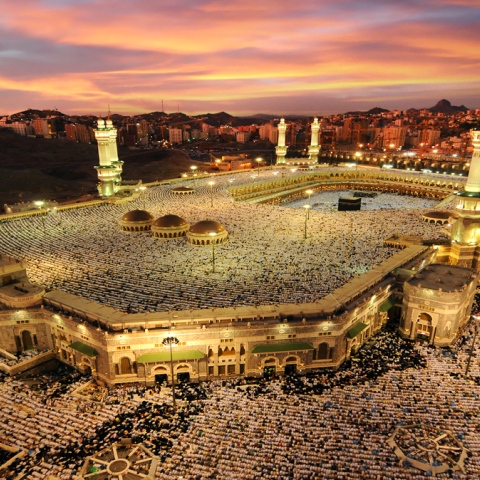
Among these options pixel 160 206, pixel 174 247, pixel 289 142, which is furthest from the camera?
pixel 289 142

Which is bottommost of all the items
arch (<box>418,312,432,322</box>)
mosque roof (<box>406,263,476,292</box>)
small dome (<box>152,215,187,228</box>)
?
arch (<box>418,312,432,322</box>)

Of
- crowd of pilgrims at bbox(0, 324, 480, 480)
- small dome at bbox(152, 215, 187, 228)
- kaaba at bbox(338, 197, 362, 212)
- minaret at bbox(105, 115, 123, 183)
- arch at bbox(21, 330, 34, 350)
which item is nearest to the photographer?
crowd of pilgrims at bbox(0, 324, 480, 480)

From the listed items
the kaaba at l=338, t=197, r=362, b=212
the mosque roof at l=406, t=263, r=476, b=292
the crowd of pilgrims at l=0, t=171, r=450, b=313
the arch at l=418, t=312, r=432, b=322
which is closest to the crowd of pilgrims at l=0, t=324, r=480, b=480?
the arch at l=418, t=312, r=432, b=322

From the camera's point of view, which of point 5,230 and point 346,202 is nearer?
point 5,230

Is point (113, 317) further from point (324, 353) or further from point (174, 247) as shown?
point (174, 247)

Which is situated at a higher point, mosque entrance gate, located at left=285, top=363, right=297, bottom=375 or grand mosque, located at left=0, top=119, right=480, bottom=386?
grand mosque, located at left=0, top=119, right=480, bottom=386

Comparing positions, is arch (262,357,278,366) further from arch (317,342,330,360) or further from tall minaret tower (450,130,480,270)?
tall minaret tower (450,130,480,270)

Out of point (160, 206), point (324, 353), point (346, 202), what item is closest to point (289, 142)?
point (346, 202)

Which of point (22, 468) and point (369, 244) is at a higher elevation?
point (369, 244)
